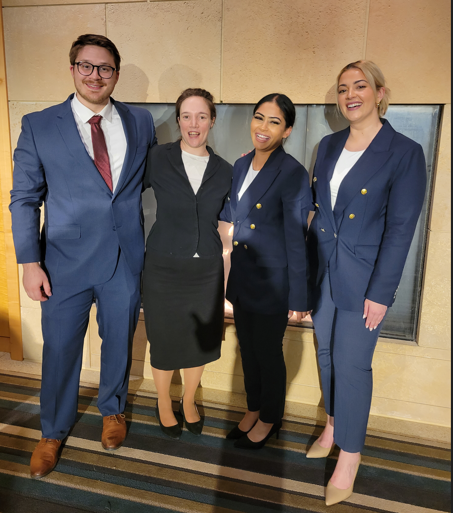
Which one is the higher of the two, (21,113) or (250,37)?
(250,37)

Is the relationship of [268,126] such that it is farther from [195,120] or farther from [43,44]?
[43,44]

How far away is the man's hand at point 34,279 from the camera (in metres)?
2.02

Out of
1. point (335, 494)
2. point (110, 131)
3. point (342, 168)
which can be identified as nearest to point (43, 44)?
point (110, 131)

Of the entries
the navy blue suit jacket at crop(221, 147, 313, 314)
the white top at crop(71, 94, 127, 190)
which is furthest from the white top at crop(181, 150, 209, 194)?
the white top at crop(71, 94, 127, 190)

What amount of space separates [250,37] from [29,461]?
8.25 ft

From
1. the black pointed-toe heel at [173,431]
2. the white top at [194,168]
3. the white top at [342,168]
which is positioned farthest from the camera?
the black pointed-toe heel at [173,431]

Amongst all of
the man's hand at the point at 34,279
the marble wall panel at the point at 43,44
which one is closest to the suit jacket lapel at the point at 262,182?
the man's hand at the point at 34,279

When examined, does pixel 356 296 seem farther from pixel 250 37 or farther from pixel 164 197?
pixel 250 37

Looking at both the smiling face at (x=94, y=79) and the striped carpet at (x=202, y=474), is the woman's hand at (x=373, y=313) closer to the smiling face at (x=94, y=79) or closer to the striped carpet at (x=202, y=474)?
the striped carpet at (x=202, y=474)

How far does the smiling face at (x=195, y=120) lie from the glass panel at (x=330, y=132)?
636mm

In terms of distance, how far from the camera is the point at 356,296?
73.6 inches

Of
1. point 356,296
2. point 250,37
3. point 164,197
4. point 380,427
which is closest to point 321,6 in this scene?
point 250,37

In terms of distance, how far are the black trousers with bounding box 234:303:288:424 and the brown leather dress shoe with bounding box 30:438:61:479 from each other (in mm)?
1013

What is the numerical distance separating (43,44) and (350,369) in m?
2.60
